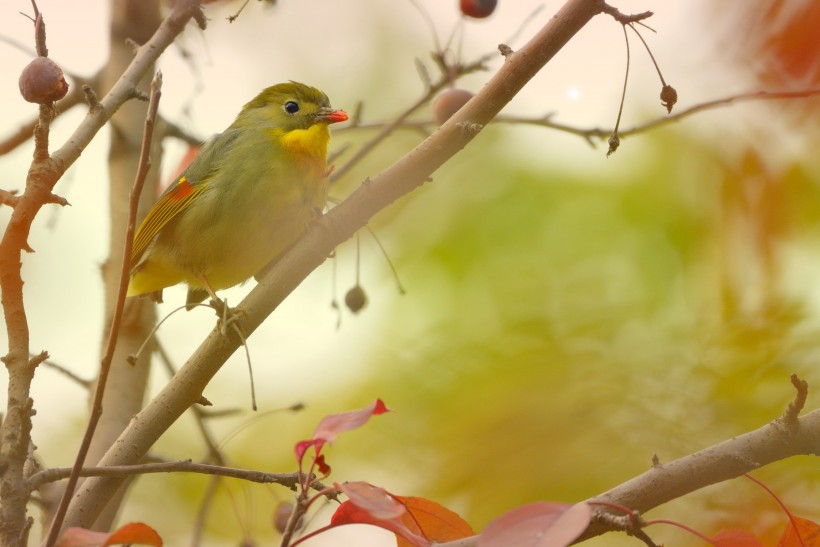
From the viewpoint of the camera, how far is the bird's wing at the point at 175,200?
12.5ft

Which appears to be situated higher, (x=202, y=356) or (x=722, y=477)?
(x=202, y=356)

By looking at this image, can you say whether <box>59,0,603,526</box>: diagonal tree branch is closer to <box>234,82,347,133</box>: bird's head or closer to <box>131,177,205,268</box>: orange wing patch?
<box>131,177,205,268</box>: orange wing patch

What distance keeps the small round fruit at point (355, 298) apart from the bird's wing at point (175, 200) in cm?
75

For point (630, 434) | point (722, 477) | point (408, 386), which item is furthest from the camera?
point (408, 386)

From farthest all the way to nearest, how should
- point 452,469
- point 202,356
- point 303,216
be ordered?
point 452,469
point 303,216
point 202,356

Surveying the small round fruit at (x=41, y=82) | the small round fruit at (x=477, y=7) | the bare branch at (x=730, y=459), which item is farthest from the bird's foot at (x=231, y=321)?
the small round fruit at (x=477, y=7)

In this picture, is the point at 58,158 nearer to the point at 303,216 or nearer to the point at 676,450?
the point at 303,216

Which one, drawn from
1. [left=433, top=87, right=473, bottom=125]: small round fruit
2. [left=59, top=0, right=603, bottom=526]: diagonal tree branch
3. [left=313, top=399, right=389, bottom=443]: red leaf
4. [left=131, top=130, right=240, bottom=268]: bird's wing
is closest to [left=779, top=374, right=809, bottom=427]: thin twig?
[left=313, top=399, right=389, bottom=443]: red leaf

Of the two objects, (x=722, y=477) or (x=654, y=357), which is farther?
(x=654, y=357)

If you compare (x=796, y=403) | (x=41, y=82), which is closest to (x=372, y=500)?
(x=796, y=403)

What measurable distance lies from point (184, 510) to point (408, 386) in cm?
169

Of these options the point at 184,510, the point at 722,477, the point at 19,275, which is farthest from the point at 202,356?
the point at 184,510

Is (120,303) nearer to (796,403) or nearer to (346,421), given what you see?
(346,421)

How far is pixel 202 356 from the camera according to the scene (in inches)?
97.0
